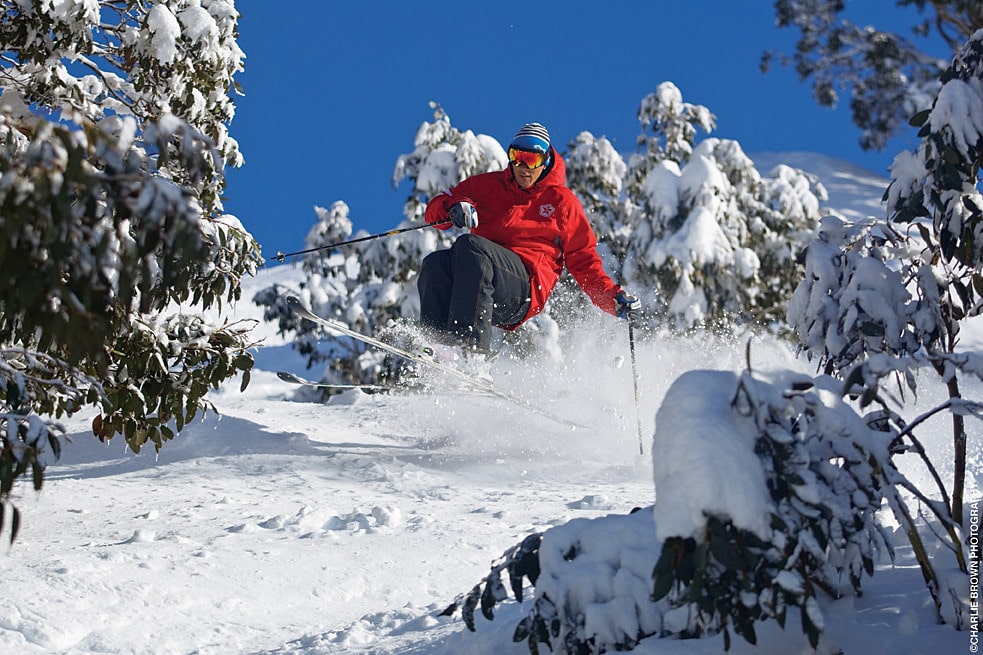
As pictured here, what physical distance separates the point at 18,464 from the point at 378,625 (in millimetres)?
1717

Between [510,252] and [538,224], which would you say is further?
[538,224]

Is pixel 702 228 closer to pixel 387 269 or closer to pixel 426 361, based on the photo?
pixel 387 269

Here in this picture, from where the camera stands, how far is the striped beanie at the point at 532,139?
303 inches

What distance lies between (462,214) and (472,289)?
1.96 feet

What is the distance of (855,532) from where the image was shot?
2.34 m

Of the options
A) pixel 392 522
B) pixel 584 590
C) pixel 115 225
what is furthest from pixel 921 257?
pixel 392 522

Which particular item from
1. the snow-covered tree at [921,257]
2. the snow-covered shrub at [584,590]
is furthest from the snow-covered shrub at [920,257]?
the snow-covered shrub at [584,590]

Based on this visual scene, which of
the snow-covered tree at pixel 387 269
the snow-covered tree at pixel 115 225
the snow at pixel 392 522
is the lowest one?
the snow at pixel 392 522

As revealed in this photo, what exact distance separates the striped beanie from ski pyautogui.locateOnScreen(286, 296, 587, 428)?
1885mm

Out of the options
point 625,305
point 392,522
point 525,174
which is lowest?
point 392,522

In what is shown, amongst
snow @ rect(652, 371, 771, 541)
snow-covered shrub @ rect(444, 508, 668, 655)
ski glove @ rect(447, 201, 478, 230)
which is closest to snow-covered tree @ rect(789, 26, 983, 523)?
Answer: snow-covered shrub @ rect(444, 508, 668, 655)

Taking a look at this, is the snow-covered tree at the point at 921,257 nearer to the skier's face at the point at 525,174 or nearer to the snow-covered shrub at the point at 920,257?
the snow-covered shrub at the point at 920,257

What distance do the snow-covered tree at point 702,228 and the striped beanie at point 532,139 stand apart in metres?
9.43

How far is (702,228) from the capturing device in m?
18.5
